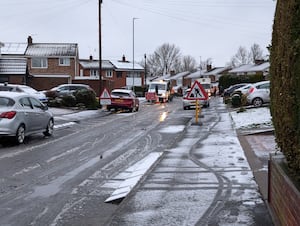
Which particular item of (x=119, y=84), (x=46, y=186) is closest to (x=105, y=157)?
(x=46, y=186)

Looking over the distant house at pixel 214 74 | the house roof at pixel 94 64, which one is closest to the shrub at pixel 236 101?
the house roof at pixel 94 64

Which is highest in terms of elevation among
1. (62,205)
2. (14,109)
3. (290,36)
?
(290,36)

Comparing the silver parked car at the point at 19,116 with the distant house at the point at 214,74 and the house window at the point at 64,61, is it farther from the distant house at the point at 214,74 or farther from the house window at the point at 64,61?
the distant house at the point at 214,74

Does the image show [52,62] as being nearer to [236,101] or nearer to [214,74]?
[236,101]

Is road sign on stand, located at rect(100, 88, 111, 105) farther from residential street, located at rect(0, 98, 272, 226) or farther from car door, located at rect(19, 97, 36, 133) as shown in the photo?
residential street, located at rect(0, 98, 272, 226)

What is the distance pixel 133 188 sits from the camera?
8070 millimetres

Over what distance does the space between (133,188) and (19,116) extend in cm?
788

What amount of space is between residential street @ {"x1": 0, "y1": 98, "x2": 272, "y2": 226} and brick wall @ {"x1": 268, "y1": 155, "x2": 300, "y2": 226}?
0.76 ft

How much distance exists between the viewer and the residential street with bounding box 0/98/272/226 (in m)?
6.55

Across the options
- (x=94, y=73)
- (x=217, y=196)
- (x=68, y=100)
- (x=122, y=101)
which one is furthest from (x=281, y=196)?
(x=94, y=73)

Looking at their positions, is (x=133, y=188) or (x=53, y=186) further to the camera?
(x=53, y=186)

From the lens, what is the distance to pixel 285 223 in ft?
17.0

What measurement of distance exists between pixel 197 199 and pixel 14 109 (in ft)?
29.5

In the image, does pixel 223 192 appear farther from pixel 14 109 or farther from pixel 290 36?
pixel 14 109
